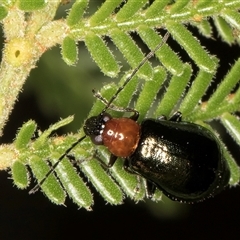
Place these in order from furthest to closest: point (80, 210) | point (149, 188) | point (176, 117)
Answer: point (80, 210) < point (149, 188) < point (176, 117)

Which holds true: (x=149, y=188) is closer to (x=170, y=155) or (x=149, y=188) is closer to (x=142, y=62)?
(x=170, y=155)

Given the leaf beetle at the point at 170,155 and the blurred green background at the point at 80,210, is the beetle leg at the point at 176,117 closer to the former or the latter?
the leaf beetle at the point at 170,155

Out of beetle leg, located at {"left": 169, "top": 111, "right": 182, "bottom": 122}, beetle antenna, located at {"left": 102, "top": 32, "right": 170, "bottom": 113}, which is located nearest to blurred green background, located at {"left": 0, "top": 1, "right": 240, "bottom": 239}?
beetle leg, located at {"left": 169, "top": 111, "right": 182, "bottom": 122}

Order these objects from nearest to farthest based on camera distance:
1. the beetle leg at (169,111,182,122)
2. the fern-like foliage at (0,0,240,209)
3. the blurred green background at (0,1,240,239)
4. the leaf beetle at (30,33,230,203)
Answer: the fern-like foliage at (0,0,240,209) < the beetle leg at (169,111,182,122) < the leaf beetle at (30,33,230,203) < the blurred green background at (0,1,240,239)

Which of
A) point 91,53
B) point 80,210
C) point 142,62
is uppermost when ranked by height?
Answer: point 91,53

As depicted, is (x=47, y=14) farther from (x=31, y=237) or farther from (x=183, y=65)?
(x=31, y=237)

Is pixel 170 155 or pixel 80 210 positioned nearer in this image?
pixel 170 155

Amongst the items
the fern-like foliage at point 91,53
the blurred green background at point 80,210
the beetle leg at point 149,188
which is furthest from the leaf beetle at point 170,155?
the blurred green background at point 80,210

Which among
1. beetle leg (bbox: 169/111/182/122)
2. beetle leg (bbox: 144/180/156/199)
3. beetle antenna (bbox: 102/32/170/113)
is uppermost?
beetle antenna (bbox: 102/32/170/113)

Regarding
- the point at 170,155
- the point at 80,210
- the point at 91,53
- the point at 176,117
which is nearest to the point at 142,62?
the point at 91,53

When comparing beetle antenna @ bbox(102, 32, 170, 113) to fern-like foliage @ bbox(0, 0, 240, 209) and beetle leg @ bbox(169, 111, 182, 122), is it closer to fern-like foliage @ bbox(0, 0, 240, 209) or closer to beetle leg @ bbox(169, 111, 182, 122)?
fern-like foliage @ bbox(0, 0, 240, 209)

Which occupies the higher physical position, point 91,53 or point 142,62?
point 91,53

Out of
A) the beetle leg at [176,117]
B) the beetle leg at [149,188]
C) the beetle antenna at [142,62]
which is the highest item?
the beetle antenna at [142,62]
